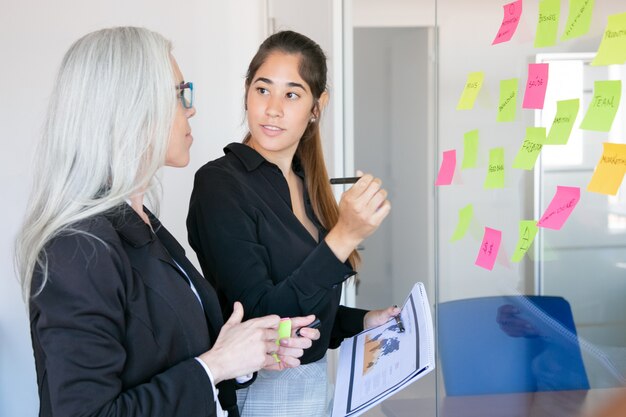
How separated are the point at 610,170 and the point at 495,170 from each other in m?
0.47

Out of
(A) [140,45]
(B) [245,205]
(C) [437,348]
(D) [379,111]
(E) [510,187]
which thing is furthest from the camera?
(D) [379,111]

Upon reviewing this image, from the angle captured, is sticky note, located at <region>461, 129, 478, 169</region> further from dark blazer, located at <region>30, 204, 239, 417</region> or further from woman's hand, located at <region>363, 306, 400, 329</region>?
dark blazer, located at <region>30, 204, 239, 417</region>

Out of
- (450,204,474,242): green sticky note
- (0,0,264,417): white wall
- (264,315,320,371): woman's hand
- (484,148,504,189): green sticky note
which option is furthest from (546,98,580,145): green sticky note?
(0,0,264,417): white wall

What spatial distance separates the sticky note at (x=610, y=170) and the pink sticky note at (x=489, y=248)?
431 millimetres

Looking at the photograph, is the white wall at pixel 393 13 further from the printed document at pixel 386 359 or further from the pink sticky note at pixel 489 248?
the printed document at pixel 386 359

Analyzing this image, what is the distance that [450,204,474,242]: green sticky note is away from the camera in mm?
1891

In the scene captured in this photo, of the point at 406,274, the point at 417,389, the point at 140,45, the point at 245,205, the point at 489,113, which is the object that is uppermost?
the point at 140,45

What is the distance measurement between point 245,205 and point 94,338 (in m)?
0.57

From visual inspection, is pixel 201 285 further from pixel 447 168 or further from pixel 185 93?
pixel 447 168

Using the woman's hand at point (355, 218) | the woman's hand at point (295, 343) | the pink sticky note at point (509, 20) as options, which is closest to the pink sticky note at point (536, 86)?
the pink sticky note at point (509, 20)

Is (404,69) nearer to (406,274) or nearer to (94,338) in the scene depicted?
(406,274)

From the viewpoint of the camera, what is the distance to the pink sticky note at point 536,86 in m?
1.49

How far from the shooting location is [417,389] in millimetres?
2127

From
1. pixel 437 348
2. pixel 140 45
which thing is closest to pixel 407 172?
pixel 437 348
